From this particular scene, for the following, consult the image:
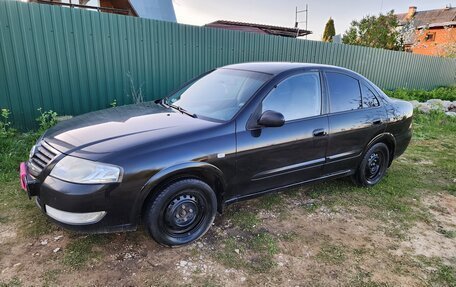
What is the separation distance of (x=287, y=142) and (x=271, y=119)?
0.44 meters

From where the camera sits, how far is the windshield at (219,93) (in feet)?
10.5

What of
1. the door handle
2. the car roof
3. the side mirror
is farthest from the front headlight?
the door handle

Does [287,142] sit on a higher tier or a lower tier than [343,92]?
lower

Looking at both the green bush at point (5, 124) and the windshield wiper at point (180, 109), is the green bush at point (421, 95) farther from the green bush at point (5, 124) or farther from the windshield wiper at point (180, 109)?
the green bush at point (5, 124)

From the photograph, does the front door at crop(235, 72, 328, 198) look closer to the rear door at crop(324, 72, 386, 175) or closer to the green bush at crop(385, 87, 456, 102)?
the rear door at crop(324, 72, 386, 175)

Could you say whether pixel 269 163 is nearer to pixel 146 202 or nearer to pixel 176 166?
pixel 176 166

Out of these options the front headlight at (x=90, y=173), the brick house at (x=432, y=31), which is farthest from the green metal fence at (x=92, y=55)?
the brick house at (x=432, y=31)

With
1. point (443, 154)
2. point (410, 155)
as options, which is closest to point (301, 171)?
point (410, 155)

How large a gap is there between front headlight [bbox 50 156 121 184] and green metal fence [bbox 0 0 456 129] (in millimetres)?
3854

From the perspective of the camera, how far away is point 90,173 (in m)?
2.43

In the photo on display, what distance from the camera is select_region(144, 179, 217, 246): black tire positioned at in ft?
8.73

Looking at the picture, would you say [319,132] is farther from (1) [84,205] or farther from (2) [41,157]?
(2) [41,157]

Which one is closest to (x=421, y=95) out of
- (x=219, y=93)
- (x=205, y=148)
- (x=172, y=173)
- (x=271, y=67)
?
(x=271, y=67)

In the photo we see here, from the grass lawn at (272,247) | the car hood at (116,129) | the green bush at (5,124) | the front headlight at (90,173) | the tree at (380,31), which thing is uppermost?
the tree at (380,31)
